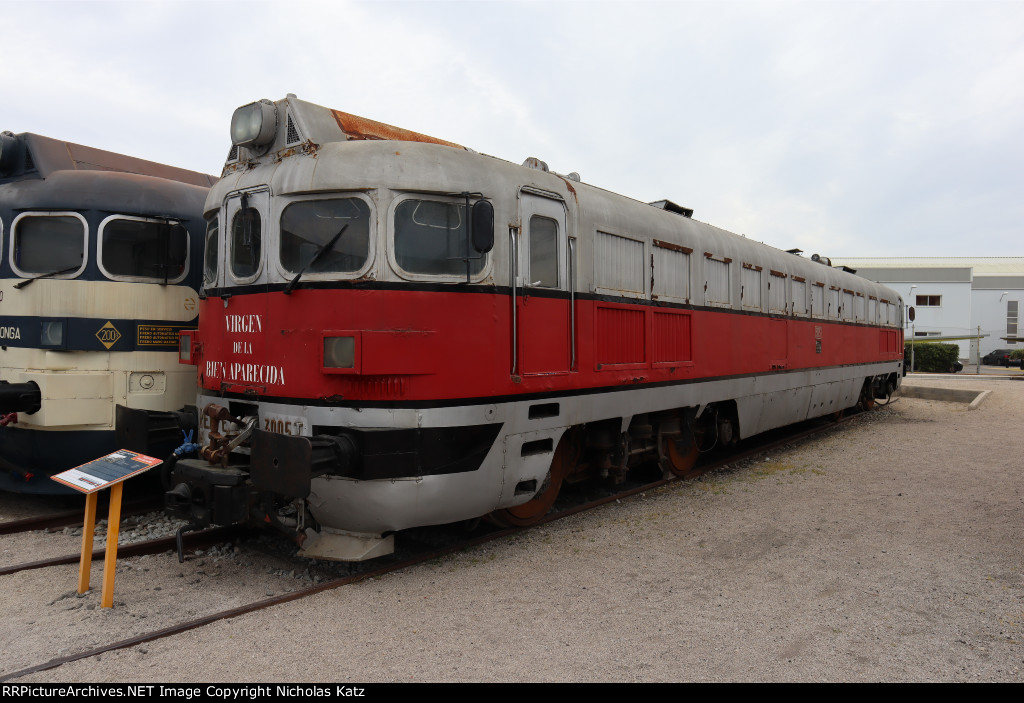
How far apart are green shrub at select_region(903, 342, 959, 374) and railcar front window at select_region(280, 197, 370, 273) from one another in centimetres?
4279

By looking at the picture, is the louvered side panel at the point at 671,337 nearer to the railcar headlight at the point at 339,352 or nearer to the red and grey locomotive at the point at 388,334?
the red and grey locomotive at the point at 388,334

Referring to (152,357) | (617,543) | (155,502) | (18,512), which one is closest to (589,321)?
(617,543)

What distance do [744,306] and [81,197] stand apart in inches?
323

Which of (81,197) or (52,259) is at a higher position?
(81,197)

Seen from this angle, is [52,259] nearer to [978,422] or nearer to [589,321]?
[589,321]

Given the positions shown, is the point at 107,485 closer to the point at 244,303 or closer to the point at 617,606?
the point at 244,303

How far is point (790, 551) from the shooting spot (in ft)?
18.9

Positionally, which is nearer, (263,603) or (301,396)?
(263,603)

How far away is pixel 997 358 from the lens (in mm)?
48375

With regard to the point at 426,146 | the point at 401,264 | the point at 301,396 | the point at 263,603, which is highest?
the point at 426,146

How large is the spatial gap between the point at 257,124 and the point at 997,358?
56.9 m

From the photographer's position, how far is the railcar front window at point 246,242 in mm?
5293

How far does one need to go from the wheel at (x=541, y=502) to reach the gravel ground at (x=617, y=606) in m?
0.15

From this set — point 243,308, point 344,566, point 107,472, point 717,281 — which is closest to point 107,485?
point 107,472
